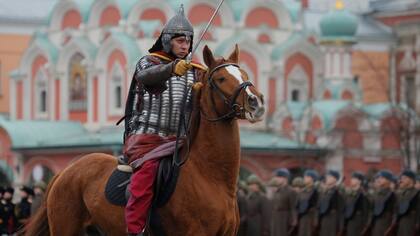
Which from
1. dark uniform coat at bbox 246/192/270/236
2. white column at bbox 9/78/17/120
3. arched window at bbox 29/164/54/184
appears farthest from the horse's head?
white column at bbox 9/78/17/120

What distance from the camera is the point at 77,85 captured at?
54.7m

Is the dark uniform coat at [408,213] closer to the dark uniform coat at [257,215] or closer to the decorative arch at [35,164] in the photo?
the dark uniform coat at [257,215]

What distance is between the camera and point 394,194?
21.4m

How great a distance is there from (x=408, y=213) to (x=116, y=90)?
32544 millimetres

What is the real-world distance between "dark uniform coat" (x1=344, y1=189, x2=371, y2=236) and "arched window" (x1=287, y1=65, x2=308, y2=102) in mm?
31573

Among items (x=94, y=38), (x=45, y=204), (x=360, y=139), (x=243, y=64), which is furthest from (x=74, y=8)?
(x=45, y=204)

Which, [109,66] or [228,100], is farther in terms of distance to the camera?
[109,66]

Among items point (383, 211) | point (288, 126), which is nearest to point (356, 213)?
point (383, 211)

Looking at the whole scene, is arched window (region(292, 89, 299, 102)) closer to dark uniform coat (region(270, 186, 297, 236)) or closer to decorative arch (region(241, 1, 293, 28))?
decorative arch (region(241, 1, 293, 28))

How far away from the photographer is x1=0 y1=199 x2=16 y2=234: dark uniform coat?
22.3 metres

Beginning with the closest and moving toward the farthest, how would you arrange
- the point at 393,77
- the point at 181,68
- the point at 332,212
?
the point at 181,68, the point at 332,212, the point at 393,77

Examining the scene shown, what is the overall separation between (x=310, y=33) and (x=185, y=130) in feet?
143

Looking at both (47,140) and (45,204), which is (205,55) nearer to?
(45,204)

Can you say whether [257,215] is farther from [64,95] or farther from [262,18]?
[64,95]
